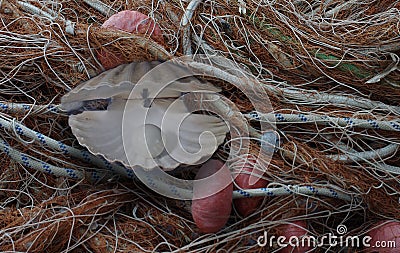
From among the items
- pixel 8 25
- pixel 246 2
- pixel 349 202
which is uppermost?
pixel 246 2

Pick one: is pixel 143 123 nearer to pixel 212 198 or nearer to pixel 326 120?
pixel 212 198

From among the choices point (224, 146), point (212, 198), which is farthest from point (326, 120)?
point (212, 198)

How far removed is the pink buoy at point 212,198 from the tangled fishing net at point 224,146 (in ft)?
0.20

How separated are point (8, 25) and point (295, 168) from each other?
1.25m

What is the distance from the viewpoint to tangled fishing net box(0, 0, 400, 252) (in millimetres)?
1758

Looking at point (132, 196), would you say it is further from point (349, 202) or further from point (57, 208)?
point (349, 202)

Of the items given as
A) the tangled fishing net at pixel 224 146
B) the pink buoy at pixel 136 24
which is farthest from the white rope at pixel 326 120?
the pink buoy at pixel 136 24

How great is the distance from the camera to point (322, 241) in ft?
5.89

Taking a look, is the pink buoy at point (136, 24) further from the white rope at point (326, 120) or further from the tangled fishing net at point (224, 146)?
the white rope at point (326, 120)

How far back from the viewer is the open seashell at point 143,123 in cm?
167

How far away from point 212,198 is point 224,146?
0.21 meters

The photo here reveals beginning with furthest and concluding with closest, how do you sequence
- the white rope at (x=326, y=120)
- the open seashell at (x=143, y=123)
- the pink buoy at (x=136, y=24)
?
the pink buoy at (x=136, y=24) → the white rope at (x=326, y=120) → the open seashell at (x=143, y=123)

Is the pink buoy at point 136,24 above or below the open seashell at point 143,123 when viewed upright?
above

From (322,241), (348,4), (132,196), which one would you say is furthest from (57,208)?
(348,4)
